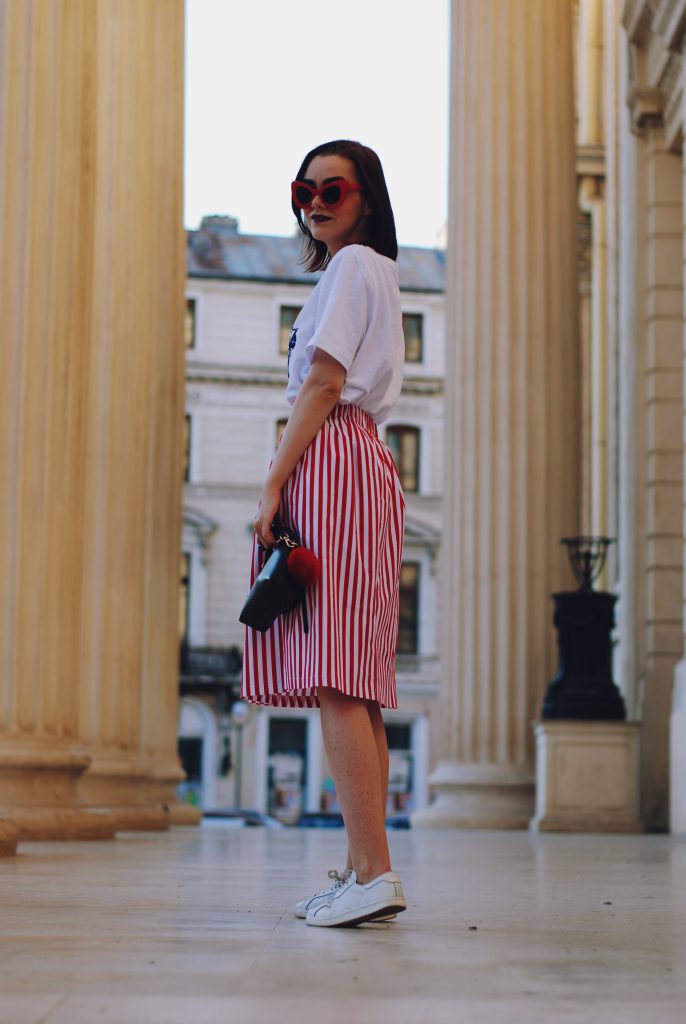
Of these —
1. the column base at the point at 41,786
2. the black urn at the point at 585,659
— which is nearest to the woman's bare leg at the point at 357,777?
the column base at the point at 41,786

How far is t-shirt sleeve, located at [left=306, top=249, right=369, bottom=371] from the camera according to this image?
186 inches

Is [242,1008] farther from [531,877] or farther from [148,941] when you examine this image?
[531,877]

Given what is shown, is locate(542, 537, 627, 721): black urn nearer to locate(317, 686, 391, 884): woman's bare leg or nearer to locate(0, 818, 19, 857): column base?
locate(0, 818, 19, 857): column base

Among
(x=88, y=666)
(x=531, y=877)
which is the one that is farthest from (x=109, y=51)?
(x=531, y=877)

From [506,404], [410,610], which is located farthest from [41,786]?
[410,610]

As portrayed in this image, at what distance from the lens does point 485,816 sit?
61.9 ft

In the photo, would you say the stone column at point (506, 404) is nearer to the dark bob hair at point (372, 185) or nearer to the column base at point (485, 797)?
the column base at point (485, 797)

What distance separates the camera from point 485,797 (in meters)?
19.0

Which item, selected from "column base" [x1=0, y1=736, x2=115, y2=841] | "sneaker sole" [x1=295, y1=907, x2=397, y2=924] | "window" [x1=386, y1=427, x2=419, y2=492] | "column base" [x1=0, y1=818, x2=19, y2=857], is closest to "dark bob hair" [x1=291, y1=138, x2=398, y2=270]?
"sneaker sole" [x1=295, y1=907, x2=397, y2=924]

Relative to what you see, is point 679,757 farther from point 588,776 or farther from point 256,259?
point 256,259

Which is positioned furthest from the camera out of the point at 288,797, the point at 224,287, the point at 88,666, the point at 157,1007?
the point at 224,287

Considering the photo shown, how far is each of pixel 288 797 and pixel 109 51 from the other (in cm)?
3661

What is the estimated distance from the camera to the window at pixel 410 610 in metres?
50.7

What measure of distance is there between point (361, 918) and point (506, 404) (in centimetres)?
1510
